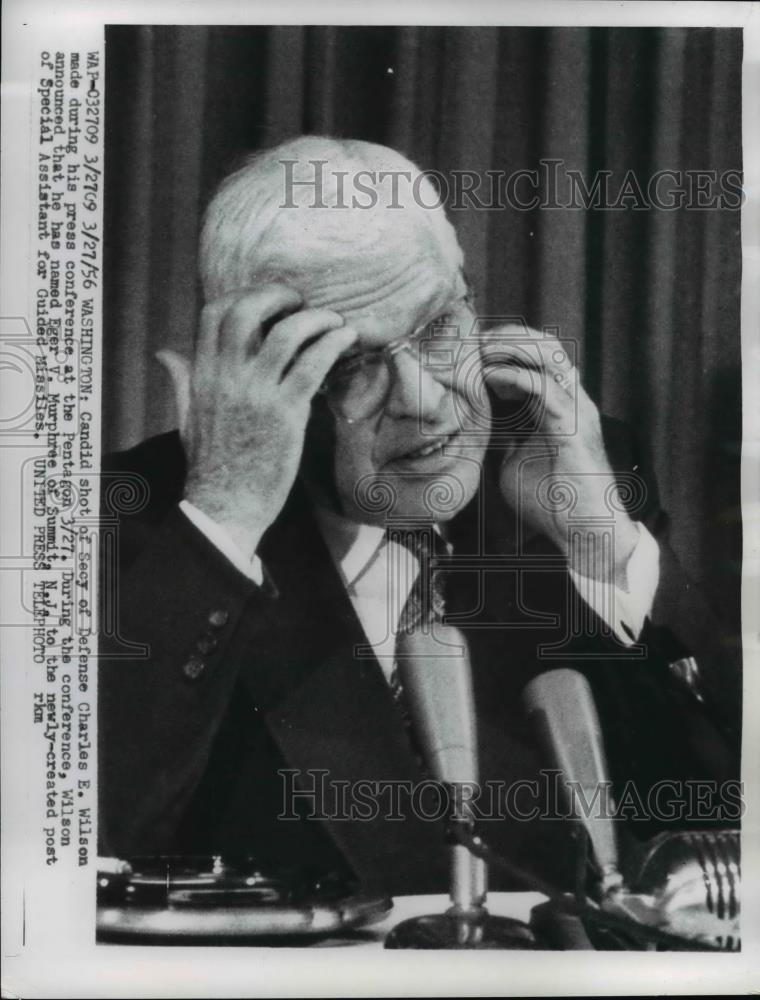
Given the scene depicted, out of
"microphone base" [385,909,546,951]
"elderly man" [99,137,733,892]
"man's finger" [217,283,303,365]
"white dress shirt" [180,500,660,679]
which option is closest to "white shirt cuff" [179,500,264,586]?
"elderly man" [99,137,733,892]

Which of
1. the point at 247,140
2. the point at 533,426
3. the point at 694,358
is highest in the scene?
the point at 247,140

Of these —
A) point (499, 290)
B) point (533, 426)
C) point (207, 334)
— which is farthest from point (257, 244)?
point (533, 426)

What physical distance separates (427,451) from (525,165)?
1.45 feet

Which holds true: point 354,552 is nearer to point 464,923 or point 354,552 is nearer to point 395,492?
point 395,492

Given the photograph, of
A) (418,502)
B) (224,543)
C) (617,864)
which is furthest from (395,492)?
(617,864)

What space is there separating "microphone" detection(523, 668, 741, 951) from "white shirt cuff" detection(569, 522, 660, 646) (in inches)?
3.8

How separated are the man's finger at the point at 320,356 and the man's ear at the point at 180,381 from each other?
0.49 feet

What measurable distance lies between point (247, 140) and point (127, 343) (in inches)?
13.3

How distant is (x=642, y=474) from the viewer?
50.4 inches

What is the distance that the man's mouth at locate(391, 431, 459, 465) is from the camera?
4.14 feet

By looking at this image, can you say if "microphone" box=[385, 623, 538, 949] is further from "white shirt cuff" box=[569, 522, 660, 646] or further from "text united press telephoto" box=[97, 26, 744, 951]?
"white shirt cuff" box=[569, 522, 660, 646]

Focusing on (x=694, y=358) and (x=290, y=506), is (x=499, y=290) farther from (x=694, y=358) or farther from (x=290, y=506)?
(x=290, y=506)

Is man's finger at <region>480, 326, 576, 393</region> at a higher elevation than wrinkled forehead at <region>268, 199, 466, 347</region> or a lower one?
lower

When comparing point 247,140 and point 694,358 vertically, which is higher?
point 247,140
